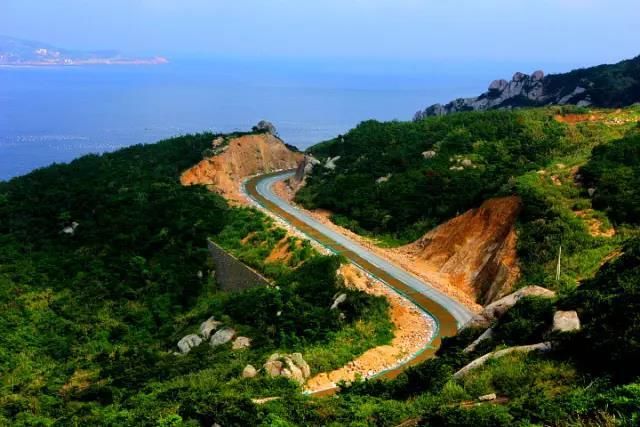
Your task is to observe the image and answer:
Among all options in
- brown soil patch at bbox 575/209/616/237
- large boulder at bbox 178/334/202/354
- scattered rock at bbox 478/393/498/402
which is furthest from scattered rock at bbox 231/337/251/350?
brown soil patch at bbox 575/209/616/237

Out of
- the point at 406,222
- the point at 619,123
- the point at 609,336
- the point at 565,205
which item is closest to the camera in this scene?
the point at 609,336

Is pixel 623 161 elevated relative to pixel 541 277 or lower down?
elevated

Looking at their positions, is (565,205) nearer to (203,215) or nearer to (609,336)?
(609,336)

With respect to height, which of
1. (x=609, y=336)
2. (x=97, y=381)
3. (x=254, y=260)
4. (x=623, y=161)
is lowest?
(x=97, y=381)

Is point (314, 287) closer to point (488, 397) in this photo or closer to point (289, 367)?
point (289, 367)

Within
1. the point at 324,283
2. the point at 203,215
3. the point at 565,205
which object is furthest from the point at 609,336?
the point at 203,215

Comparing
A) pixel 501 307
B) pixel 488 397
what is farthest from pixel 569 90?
pixel 488 397

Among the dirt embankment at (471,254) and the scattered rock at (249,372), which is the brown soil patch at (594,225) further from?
the scattered rock at (249,372)
